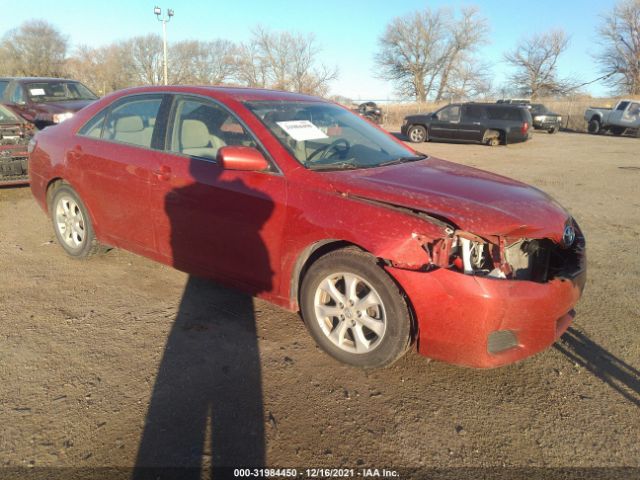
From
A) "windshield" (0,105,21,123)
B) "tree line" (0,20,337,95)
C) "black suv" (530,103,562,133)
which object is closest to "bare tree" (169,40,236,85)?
"tree line" (0,20,337,95)

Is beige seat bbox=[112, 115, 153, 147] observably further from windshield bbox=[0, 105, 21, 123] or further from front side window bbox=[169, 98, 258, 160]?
windshield bbox=[0, 105, 21, 123]

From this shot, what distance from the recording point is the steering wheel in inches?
131

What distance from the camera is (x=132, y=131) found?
4.01 m

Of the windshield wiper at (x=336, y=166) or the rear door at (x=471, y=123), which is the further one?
the rear door at (x=471, y=123)

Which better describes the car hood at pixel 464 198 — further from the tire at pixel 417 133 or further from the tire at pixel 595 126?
the tire at pixel 595 126

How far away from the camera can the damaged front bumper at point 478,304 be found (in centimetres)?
251

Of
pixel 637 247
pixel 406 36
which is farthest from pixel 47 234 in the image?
pixel 406 36

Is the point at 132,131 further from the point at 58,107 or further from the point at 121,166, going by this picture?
the point at 58,107

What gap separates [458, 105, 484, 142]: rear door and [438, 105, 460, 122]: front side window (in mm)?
210

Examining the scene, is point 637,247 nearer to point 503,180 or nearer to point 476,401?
point 503,180

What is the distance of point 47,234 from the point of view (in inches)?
215

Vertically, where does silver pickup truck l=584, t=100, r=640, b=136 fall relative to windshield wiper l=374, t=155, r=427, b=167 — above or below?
above

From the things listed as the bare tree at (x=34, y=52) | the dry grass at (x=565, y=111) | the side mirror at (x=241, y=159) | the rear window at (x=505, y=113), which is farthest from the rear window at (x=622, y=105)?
the bare tree at (x=34, y=52)

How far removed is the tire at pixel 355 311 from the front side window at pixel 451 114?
18653 mm
